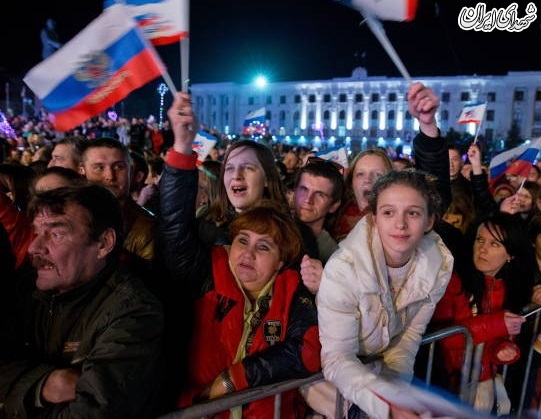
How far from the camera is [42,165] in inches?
219

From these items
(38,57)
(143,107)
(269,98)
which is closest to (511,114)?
(269,98)

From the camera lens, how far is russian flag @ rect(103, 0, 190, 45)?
2.51 m

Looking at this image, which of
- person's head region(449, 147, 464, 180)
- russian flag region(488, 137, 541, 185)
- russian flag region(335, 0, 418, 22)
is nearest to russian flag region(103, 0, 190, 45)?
russian flag region(335, 0, 418, 22)

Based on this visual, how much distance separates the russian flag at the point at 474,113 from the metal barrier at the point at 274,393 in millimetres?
6153

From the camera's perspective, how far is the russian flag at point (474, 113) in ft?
27.2

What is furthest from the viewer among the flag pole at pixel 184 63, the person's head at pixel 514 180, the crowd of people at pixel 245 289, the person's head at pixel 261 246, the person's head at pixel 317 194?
the person's head at pixel 514 180

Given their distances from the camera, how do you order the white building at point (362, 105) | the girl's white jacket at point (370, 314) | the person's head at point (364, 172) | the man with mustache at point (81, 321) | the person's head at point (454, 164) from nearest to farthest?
1. the man with mustache at point (81, 321)
2. the girl's white jacket at point (370, 314)
3. the person's head at point (364, 172)
4. the person's head at point (454, 164)
5. the white building at point (362, 105)

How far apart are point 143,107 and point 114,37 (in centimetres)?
5608

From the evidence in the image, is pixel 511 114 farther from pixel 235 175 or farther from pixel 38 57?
pixel 235 175

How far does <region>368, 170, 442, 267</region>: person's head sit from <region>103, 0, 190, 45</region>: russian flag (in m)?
1.38

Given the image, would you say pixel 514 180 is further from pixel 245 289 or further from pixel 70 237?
pixel 70 237

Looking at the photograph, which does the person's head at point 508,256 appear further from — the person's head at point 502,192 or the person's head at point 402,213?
the person's head at point 502,192

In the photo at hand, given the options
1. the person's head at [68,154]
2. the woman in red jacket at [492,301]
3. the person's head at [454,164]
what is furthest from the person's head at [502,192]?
→ the person's head at [68,154]

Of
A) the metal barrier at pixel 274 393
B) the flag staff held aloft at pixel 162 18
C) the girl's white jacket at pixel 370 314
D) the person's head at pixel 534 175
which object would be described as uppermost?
the flag staff held aloft at pixel 162 18
